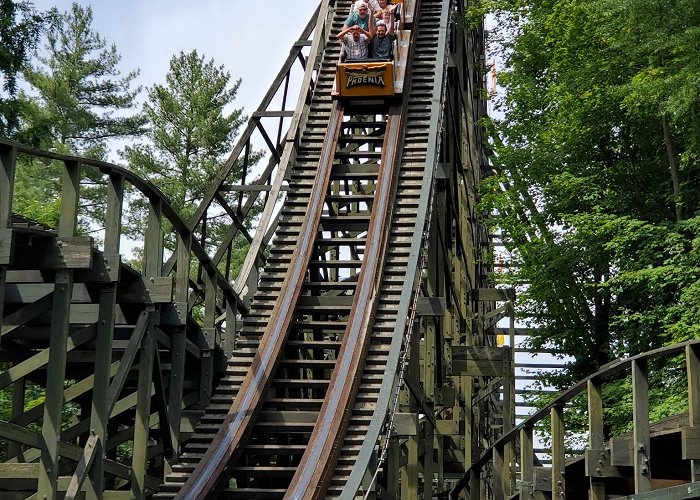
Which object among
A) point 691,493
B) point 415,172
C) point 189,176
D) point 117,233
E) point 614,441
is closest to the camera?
point 691,493

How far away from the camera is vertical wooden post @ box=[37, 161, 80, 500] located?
9.13 m

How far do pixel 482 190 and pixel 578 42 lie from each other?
144 inches

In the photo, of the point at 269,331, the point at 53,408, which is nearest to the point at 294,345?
the point at 269,331

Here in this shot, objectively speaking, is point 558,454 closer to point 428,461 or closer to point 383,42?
point 428,461

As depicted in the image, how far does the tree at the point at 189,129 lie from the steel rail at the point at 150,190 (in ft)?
79.3

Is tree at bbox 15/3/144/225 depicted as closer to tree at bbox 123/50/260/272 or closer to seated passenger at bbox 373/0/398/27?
tree at bbox 123/50/260/272

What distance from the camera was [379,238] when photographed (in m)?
13.1

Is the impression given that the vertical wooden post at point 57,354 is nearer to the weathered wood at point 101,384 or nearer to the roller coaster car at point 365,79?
the weathered wood at point 101,384

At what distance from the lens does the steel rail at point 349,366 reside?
10258 millimetres

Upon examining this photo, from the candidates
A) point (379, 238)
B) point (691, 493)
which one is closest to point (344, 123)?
point (379, 238)

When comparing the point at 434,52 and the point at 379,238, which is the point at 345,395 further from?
the point at 434,52

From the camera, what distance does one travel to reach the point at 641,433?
8297 millimetres

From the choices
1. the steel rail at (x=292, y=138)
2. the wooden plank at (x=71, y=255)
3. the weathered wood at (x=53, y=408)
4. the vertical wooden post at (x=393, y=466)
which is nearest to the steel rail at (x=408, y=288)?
the steel rail at (x=292, y=138)

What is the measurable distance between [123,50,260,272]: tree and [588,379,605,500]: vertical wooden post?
2895 cm
